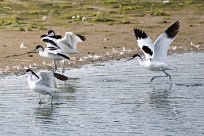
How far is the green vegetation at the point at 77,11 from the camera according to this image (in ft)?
90.2

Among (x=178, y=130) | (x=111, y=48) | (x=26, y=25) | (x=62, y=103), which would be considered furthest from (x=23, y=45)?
(x=178, y=130)

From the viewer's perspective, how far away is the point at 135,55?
15.7 metres

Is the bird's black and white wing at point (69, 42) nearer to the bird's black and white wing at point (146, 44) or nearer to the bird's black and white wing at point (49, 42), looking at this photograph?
the bird's black and white wing at point (49, 42)

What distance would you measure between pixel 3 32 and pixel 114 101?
1159 cm

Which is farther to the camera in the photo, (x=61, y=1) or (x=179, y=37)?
(x=61, y=1)

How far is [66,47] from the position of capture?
17688mm

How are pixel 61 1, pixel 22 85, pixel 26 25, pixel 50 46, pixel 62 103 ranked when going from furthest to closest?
pixel 61 1, pixel 26 25, pixel 50 46, pixel 22 85, pixel 62 103

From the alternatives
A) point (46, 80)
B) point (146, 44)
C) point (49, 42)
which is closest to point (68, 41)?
point (49, 42)

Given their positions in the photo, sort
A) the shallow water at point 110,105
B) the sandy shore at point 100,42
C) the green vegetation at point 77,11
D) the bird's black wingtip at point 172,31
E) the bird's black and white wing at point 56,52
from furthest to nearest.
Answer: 1. the green vegetation at point 77,11
2. the sandy shore at point 100,42
3. the bird's black and white wing at point 56,52
4. the bird's black wingtip at point 172,31
5. the shallow water at point 110,105

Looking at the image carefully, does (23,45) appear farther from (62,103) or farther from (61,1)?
(61,1)

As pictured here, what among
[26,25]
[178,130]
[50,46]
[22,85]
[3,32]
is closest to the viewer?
[178,130]

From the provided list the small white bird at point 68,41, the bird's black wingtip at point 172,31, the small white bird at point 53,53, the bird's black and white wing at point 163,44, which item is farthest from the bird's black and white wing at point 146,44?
the small white bird at point 68,41

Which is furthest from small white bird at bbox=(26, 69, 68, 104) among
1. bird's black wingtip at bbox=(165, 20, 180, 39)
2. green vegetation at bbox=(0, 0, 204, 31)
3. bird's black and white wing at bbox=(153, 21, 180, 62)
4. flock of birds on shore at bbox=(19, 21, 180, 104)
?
green vegetation at bbox=(0, 0, 204, 31)

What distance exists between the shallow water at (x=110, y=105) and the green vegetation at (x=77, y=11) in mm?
9691
